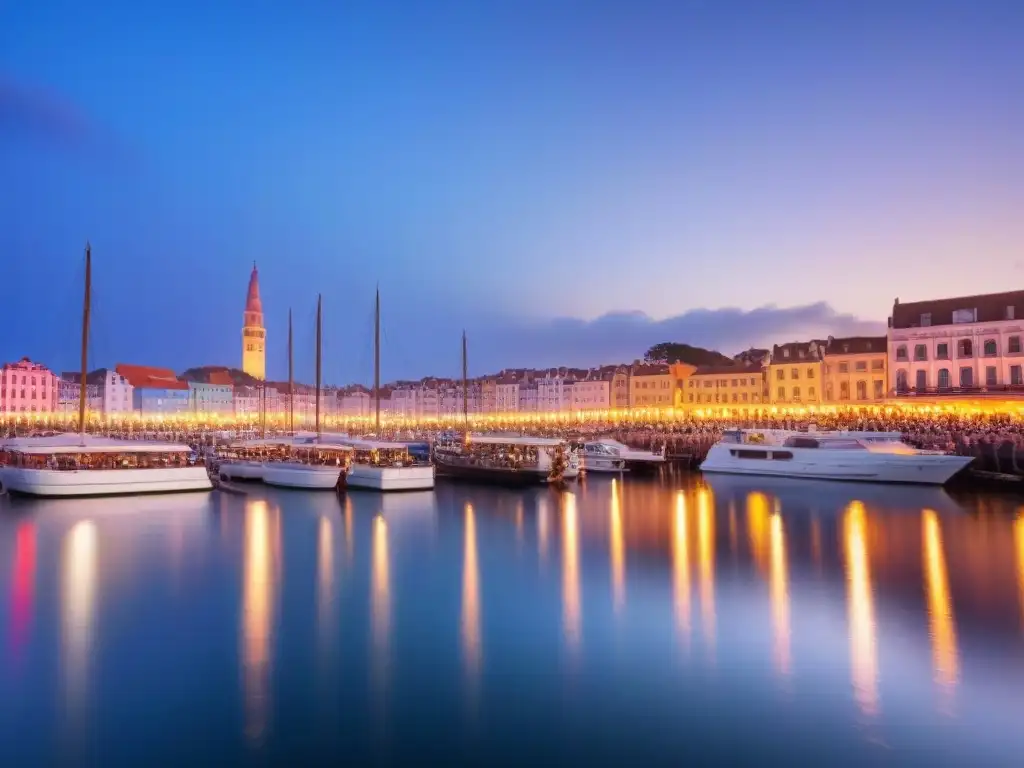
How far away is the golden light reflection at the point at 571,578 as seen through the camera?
16172mm

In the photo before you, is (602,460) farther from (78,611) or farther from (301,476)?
(78,611)

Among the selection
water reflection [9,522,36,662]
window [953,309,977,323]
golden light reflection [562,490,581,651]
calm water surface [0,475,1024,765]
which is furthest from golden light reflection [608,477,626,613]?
window [953,309,977,323]

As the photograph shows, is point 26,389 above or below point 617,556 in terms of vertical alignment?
above

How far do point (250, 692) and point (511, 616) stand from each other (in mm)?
6429

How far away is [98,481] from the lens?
36531mm

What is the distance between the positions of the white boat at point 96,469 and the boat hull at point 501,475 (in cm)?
1498

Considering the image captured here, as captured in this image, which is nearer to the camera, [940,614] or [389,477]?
[940,614]

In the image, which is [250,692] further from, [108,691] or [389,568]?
[389,568]

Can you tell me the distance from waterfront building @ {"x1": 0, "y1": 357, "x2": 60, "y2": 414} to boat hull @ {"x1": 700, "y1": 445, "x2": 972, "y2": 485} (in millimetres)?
100519

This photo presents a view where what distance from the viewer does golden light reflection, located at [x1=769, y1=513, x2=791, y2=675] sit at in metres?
14.4

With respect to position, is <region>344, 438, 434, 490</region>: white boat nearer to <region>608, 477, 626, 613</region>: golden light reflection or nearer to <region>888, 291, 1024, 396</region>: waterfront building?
<region>608, 477, 626, 613</region>: golden light reflection

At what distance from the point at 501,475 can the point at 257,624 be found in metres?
29.3

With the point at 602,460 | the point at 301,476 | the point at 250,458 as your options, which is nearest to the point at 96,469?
the point at 301,476

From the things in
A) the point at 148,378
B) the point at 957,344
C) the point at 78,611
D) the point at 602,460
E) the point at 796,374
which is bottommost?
the point at 78,611
